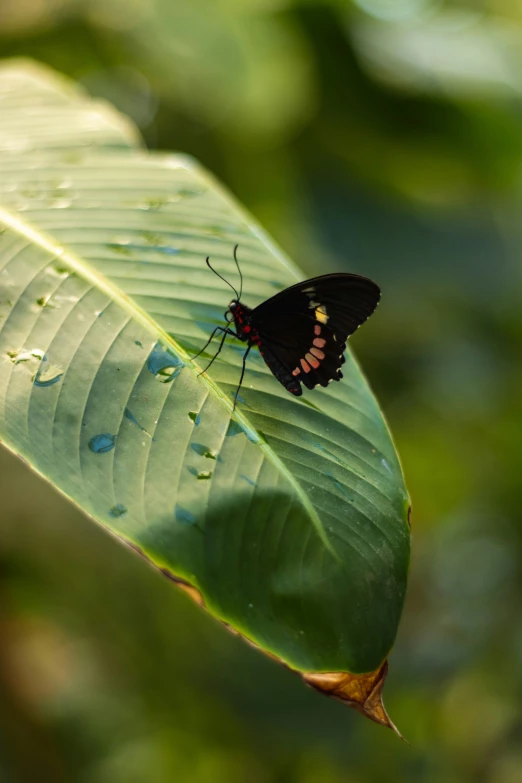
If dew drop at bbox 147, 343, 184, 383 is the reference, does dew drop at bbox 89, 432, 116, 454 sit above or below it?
below

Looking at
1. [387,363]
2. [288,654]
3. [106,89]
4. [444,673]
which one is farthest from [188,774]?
[106,89]

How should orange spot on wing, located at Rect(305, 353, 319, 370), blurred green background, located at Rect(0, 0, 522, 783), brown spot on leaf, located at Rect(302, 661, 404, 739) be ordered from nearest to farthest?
1. brown spot on leaf, located at Rect(302, 661, 404, 739)
2. orange spot on wing, located at Rect(305, 353, 319, 370)
3. blurred green background, located at Rect(0, 0, 522, 783)

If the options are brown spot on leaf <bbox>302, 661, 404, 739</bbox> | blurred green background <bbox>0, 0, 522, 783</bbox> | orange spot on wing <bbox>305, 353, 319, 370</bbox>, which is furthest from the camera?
blurred green background <bbox>0, 0, 522, 783</bbox>

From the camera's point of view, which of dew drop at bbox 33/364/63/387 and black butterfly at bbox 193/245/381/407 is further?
black butterfly at bbox 193/245/381/407

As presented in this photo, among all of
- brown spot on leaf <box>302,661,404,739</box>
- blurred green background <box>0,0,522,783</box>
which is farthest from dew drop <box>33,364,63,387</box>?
blurred green background <box>0,0,522,783</box>

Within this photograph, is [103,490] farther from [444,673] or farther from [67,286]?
[444,673]

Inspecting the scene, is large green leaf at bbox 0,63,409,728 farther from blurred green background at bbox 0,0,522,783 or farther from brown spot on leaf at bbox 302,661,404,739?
blurred green background at bbox 0,0,522,783

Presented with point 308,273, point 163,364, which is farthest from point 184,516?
point 308,273
